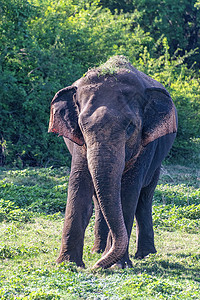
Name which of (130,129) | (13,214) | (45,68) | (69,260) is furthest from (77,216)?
(45,68)

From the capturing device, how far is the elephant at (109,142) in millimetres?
5324

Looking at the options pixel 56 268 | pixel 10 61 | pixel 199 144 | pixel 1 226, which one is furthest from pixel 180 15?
pixel 56 268

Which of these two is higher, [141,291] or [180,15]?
[141,291]

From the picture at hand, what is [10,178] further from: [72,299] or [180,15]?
[180,15]

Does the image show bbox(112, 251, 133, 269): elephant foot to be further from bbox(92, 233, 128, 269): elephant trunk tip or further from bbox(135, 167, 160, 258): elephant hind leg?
bbox(135, 167, 160, 258): elephant hind leg

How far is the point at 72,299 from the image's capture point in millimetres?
4727

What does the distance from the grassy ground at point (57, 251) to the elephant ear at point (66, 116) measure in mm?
1380

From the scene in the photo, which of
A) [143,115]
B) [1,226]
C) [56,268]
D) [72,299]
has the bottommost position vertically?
[1,226]

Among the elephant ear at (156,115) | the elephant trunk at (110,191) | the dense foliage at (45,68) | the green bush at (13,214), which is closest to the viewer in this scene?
the elephant trunk at (110,191)

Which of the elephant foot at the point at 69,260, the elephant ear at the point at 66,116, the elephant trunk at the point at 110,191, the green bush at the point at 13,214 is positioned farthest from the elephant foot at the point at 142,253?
the green bush at the point at 13,214

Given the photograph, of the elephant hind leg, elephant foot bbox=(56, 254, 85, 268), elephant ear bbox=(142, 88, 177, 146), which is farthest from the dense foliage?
elephant foot bbox=(56, 254, 85, 268)

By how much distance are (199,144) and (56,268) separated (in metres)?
13.9

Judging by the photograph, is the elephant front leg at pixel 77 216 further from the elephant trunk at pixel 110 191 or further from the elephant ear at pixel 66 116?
the elephant trunk at pixel 110 191

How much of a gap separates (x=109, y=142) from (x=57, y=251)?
200cm
